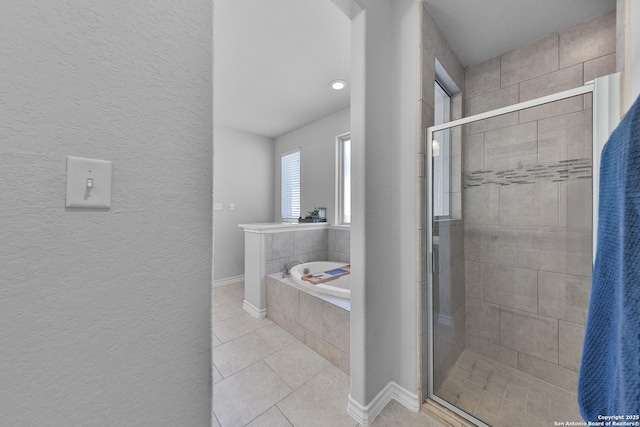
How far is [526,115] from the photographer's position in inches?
50.7

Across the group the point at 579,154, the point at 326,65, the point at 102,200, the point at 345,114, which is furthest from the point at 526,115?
A: the point at 345,114

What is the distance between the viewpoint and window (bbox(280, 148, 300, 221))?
13.0ft

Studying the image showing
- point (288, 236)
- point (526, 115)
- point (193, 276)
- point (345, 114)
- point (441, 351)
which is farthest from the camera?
point (345, 114)

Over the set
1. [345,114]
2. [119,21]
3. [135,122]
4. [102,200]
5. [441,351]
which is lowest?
[441,351]

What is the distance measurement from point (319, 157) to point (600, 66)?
8.94 ft

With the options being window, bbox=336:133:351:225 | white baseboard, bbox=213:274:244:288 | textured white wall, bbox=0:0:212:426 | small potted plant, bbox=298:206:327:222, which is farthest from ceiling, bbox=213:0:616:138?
white baseboard, bbox=213:274:244:288

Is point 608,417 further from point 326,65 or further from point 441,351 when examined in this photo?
point 326,65

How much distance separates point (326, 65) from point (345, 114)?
0.97 meters

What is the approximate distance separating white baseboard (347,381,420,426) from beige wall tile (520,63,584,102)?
2260 mm

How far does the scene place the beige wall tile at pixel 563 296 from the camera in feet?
4.48

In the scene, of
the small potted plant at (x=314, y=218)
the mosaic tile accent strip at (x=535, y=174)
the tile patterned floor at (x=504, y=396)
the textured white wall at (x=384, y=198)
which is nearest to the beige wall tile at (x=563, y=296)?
the tile patterned floor at (x=504, y=396)

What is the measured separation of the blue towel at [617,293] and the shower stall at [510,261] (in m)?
0.75

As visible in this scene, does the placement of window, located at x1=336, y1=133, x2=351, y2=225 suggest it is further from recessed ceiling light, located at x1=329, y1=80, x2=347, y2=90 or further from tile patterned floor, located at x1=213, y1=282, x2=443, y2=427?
tile patterned floor, located at x1=213, y1=282, x2=443, y2=427

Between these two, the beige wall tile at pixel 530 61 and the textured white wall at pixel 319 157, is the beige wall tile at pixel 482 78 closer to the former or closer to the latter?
the beige wall tile at pixel 530 61
